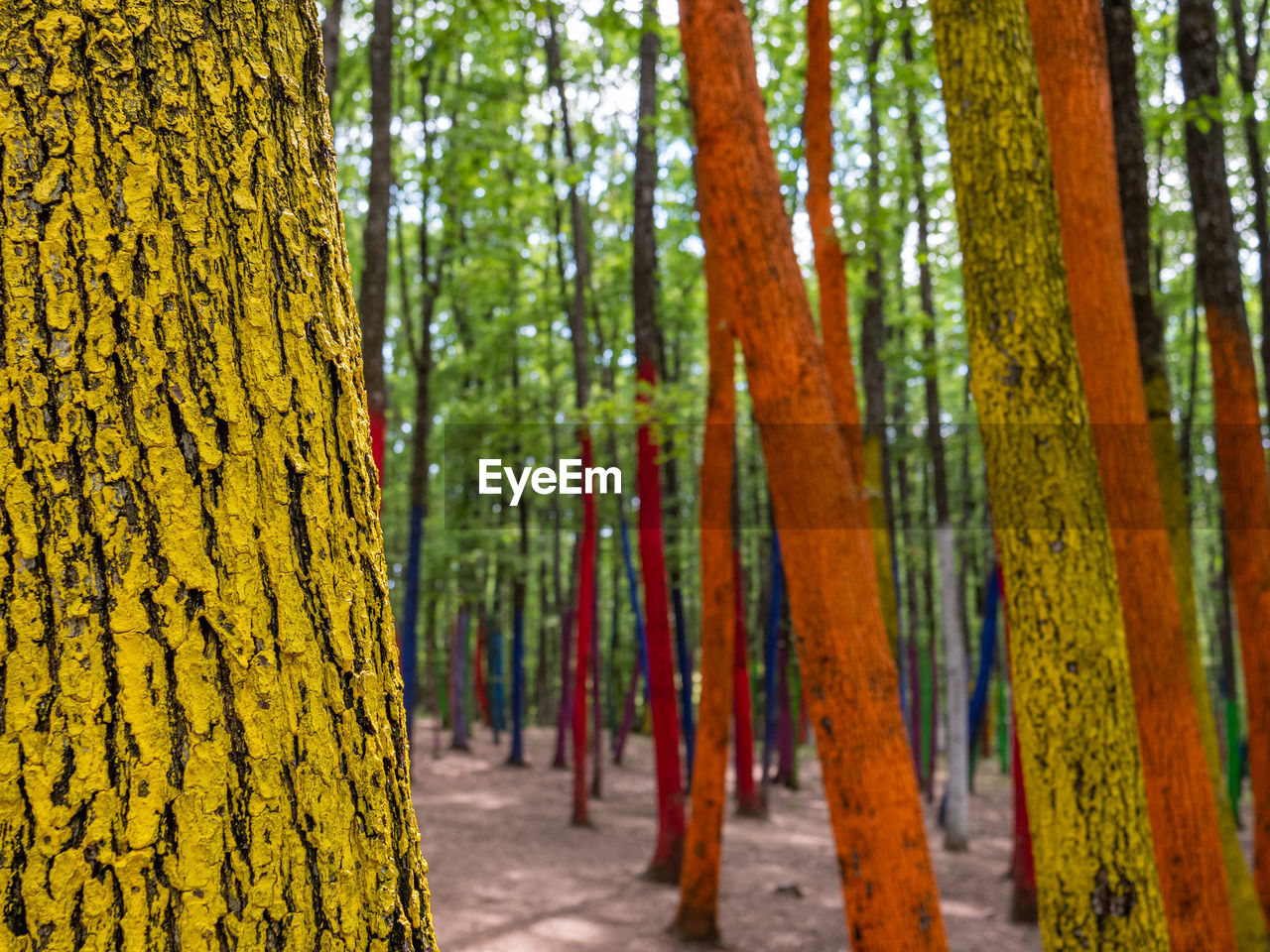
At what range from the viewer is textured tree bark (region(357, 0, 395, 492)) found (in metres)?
7.94

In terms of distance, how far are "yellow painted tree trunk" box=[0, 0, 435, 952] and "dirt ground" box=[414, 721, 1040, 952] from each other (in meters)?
6.49

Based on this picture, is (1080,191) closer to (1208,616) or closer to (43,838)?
(43,838)

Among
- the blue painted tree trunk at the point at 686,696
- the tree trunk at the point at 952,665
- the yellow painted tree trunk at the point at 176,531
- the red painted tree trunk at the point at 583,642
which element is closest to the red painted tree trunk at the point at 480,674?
the blue painted tree trunk at the point at 686,696

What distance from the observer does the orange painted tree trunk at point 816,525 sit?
3.20 m

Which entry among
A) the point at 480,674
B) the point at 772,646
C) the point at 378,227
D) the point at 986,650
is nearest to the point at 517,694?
the point at 772,646

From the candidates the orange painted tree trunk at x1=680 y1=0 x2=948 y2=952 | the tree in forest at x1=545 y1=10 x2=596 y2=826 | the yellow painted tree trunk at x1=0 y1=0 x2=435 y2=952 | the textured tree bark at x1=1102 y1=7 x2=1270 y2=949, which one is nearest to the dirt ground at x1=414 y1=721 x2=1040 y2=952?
the tree in forest at x1=545 y1=10 x2=596 y2=826

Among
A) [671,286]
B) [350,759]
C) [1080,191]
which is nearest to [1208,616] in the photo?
[671,286]

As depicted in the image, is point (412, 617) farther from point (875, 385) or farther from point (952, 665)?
point (952, 665)

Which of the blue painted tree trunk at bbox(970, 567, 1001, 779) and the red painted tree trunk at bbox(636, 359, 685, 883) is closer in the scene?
the red painted tree trunk at bbox(636, 359, 685, 883)

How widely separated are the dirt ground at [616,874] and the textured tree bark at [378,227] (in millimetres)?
3951

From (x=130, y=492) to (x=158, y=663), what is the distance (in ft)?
0.56

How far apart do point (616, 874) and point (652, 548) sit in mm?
3408

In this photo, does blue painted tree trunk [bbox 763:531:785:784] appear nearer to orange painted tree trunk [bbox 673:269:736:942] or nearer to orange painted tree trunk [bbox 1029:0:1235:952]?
orange painted tree trunk [bbox 673:269:736:942]

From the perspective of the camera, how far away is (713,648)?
24.2ft
